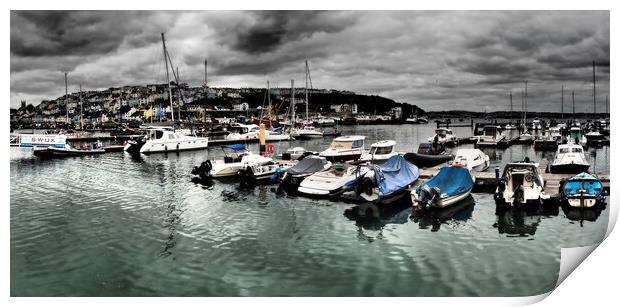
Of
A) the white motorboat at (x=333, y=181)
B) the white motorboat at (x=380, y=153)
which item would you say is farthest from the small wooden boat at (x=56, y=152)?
the white motorboat at (x=333, y=181)

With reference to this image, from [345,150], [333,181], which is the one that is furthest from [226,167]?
[345,150]

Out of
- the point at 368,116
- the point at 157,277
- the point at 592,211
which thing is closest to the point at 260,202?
the point at 157,277

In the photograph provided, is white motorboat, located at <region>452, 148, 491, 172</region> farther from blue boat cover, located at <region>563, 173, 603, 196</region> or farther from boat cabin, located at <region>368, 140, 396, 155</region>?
blue boat cover, located at <region>563, 173, 603, 196</region>

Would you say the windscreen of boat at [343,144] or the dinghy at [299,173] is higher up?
the windscreen of boat at [343,144]

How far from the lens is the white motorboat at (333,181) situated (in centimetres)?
1762

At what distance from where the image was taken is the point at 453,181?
55.0ft

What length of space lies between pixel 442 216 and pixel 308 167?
25.6 ft

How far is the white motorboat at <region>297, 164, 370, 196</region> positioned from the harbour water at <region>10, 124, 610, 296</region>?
3.25 feet

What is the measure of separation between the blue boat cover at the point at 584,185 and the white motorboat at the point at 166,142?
3213 cm

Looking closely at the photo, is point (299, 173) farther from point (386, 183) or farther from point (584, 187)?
point (584, 187)

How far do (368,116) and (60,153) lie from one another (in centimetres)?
11902

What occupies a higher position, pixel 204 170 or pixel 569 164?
pixel 569 164

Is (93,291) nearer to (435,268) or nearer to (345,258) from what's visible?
(345,258)

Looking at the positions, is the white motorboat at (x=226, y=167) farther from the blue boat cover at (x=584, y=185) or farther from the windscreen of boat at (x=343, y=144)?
the blue boat cover at (x=584, y=185)
